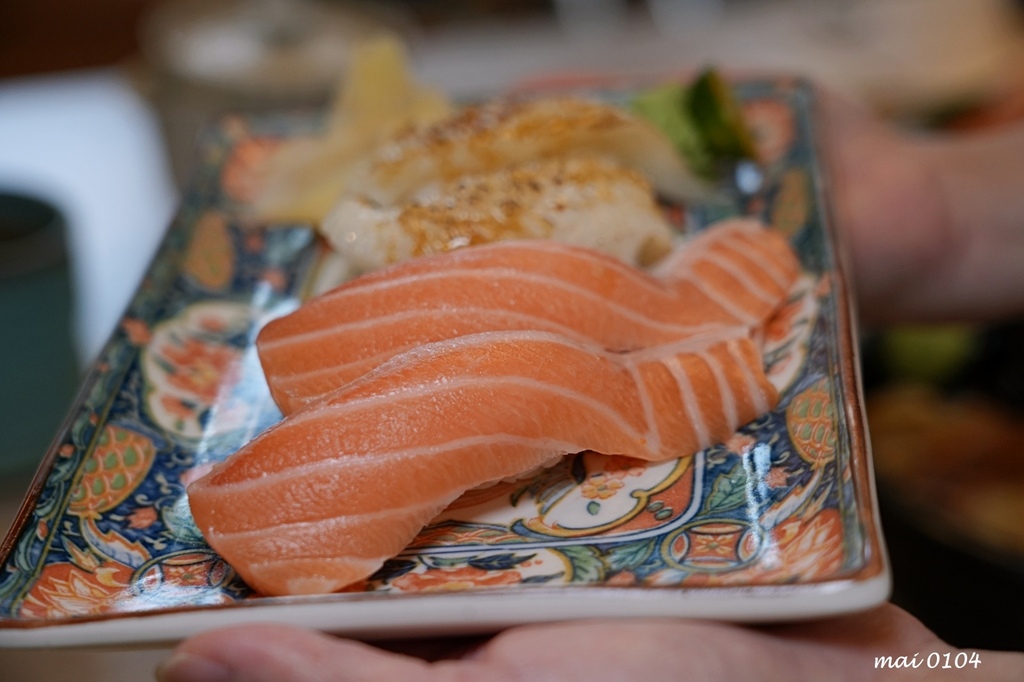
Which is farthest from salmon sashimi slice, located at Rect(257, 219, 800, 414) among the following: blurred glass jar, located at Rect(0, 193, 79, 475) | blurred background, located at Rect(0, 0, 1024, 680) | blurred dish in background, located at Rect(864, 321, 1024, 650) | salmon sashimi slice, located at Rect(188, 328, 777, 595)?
blurred dish in background, located at Rect(864, 321, 1024, 650)

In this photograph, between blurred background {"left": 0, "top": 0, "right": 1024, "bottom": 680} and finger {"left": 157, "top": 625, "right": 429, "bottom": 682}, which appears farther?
Result: blurred background {"left": 0, "top": 0, "right": 1024, "bottom": 680}

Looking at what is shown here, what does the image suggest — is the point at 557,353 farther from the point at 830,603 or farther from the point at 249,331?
the point at 249,331

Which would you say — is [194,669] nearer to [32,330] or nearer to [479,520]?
[479,520]

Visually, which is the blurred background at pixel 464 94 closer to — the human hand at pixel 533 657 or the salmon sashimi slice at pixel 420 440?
the salmon sashimi slice at pixel 420 440

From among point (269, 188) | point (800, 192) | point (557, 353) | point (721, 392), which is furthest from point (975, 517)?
point (269, 188)

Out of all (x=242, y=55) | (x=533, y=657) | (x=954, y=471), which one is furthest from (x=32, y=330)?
(x=954, y=471)

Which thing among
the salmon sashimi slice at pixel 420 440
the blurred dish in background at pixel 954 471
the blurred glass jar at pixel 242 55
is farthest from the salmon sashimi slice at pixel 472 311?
the blurred glass jar at pixel 242 55

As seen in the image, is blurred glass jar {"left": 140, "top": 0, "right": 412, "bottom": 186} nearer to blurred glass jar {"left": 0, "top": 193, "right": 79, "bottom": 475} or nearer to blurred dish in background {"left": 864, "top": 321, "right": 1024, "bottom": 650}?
blurred glass jar {"left": 0, "top": 193, "right": 79, "bottom": 475}
